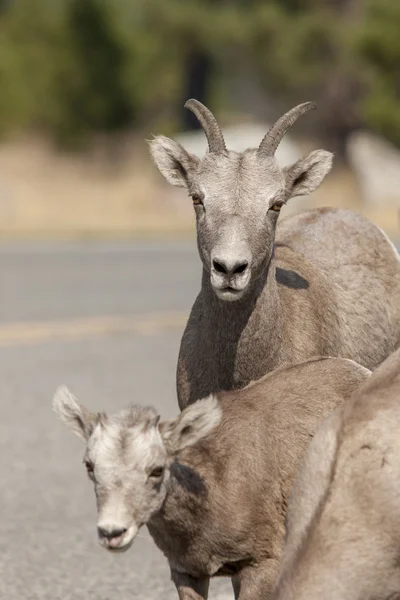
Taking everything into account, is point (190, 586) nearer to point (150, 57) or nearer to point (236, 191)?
point (236, 191)

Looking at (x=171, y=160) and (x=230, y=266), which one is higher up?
(x=171, y=160)

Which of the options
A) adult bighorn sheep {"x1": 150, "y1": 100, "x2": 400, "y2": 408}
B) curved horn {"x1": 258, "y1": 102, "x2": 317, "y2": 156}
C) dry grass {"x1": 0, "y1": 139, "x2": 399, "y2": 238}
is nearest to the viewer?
adult bighorn sheep {"x1": 150, "y1": 100, "x2": 400, "y2": 408}

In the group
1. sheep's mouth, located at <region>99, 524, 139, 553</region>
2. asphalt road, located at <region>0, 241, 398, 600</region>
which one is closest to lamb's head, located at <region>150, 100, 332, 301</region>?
sheep's mouth, located at <region>99, 524, 139, 553</region>

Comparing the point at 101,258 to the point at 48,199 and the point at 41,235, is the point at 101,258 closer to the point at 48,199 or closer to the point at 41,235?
the point at 41,235

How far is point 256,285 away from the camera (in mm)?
8508

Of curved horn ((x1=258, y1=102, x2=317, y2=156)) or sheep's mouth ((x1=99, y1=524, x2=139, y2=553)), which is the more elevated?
curved horn ((x1=258, y1=102, x2=317, y2=156))

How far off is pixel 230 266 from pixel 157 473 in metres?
1.47

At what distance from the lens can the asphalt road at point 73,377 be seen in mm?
9523

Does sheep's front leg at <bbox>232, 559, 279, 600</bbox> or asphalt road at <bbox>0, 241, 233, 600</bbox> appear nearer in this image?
sheep's front leg at <bbox>232, 559, 279, 600</bbox>

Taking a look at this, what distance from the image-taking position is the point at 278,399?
763cm

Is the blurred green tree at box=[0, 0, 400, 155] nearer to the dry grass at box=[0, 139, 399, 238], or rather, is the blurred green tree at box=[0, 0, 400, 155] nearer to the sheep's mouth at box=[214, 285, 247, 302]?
the dry grass at box=[0, 139, 399, 238]

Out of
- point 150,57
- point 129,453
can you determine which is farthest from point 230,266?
point 150,57

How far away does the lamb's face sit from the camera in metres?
6.30

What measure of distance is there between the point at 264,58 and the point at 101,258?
64.4 feet
